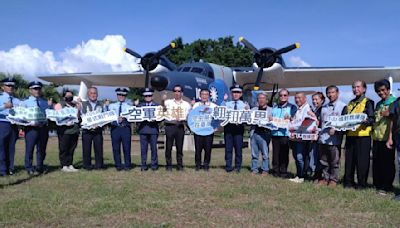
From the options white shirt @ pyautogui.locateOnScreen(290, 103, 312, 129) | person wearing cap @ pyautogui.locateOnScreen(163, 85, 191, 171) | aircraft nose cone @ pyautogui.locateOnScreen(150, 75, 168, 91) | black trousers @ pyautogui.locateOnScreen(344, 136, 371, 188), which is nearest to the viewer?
black trousers @ pyautogui.locateOnScreen(344, 136, 371, 188)

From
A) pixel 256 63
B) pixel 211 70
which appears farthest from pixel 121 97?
pixel 256 63

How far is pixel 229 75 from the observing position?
17.9 meters

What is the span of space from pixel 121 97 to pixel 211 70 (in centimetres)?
886

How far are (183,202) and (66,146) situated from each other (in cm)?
387

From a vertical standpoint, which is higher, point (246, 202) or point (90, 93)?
point (90, 93)

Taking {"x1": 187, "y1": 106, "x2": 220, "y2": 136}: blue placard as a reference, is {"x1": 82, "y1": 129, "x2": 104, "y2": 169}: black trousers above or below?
below

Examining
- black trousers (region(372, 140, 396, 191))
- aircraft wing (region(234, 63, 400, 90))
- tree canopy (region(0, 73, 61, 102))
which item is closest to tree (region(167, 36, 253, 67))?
tree canopy (region(0, 73, 61, 102))

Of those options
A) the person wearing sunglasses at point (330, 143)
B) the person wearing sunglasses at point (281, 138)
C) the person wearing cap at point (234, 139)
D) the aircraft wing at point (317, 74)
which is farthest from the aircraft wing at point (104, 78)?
the person wearing sunglasses at point (330, 143)

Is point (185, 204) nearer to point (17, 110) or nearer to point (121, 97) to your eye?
point (121, 97)

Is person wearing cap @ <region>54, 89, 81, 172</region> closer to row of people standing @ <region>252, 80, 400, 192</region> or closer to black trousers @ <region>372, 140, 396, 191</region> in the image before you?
row of people standing @ <region>252, 80, 400, 192</region>

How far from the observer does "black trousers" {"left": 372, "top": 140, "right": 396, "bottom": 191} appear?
5.78 metres

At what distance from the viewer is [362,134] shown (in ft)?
19.5

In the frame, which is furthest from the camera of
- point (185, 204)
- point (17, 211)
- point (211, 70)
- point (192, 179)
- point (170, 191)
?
point (211, 70)

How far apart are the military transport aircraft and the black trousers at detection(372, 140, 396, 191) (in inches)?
324
